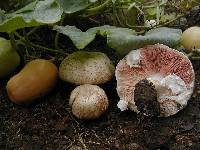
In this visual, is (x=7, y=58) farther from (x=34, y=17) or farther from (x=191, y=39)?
(x=191, y=39)

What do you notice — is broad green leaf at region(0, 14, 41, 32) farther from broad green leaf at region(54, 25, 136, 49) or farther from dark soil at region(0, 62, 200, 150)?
dark soil at region(0, 62, 200, 150)

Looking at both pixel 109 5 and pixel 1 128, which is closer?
pixel 1 128

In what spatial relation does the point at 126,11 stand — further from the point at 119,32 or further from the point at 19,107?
the point at 19,107

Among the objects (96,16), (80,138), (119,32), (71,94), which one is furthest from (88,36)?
(96,16)

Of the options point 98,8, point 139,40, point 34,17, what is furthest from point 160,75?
point 34,17

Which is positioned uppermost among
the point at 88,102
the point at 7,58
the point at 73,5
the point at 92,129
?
the point at 73,5
